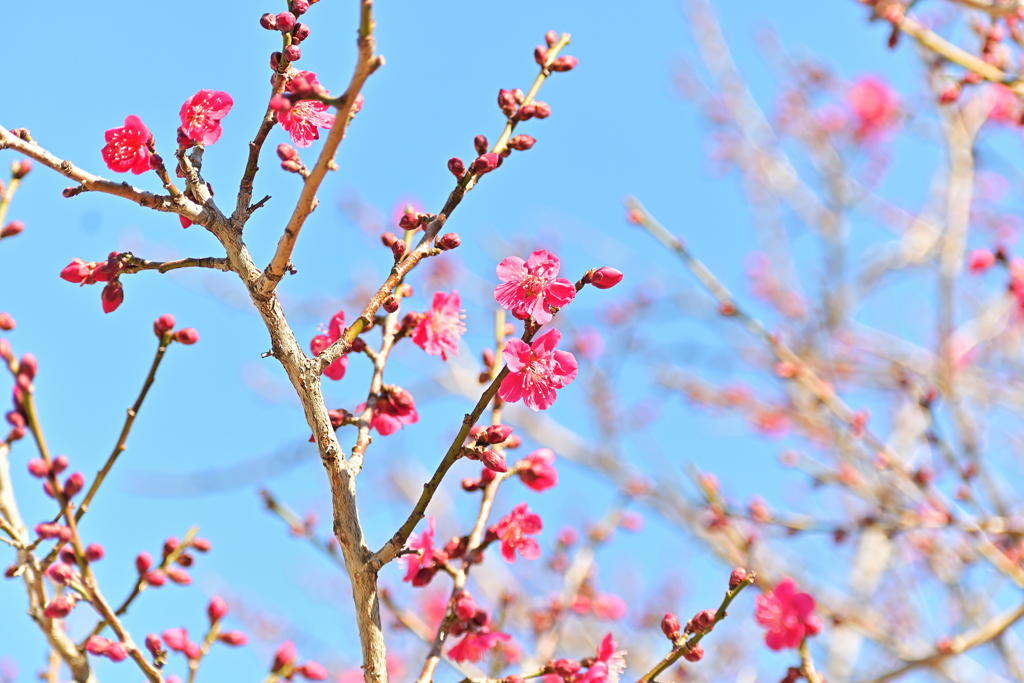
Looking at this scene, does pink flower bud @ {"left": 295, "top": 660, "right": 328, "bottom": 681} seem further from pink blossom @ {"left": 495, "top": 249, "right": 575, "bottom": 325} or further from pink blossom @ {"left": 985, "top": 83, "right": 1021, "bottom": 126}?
pink blossom @ {"left": 985, "top": 83, "right": 1021, "bottom": 126}

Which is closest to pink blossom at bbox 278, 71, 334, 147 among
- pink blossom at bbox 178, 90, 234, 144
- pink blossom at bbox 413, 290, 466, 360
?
pink blossom at bbox 178, 90, 234, 144

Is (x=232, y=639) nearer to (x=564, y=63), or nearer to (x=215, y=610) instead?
(x=215, y=610)

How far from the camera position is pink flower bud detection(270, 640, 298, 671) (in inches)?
83.1

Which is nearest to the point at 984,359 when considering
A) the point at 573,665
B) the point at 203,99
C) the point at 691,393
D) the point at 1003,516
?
the point at 691,393

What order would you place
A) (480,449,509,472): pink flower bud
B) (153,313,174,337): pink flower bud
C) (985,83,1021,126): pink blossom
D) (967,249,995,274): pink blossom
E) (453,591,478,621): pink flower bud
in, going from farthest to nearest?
(985,83,1021,126): pink blossom
(967,249,995,274): pink blossom
(153,313,174,337): pink flower bud
(453,591,478,621): pink flower bud
(480,449,509,472): pink flower bud

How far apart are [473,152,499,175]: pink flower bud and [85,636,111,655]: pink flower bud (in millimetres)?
1378

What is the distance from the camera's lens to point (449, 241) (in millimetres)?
1666

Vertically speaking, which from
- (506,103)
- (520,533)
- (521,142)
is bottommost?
(520,533)

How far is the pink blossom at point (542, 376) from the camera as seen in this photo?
1.61 meters

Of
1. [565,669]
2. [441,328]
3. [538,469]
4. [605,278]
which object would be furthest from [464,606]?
[605,278]

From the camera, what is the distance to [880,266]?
6449 millimetres

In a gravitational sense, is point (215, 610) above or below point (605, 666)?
above

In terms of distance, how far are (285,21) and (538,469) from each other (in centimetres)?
123

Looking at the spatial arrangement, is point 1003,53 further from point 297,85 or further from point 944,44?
point 297,85
